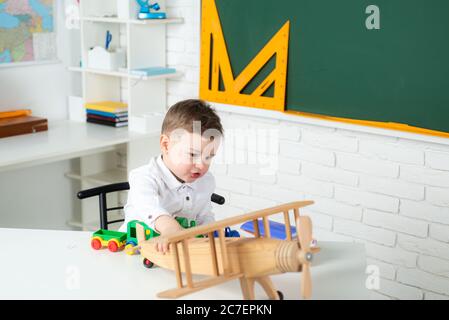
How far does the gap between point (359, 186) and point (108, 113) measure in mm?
1328

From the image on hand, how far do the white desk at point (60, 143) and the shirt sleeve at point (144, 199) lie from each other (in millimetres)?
1063

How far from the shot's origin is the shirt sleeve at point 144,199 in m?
1.73

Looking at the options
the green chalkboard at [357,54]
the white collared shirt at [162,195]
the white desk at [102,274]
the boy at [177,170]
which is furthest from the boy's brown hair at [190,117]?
the green chalkboard at [357,54]

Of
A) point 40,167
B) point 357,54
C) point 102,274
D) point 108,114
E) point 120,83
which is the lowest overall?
point 40,167

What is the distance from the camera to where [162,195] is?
6.09ft

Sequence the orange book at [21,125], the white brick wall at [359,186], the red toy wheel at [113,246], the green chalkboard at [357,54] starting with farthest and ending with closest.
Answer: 1. the orange book at [21,125]
2. the white brick wall at [359,186]
3. the green chalkboard at [357,54]
4. the red toy wheel at [113,246]

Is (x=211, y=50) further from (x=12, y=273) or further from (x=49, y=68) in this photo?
(x=12, y=273)

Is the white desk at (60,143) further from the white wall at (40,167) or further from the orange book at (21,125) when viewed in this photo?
the white wall at (40,167)

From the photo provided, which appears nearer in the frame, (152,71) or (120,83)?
(152,71)

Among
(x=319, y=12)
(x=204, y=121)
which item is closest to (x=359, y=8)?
(x=319, y=12)

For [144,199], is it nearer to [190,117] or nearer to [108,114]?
[190,117]

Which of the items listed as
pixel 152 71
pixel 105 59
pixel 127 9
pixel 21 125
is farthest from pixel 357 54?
pixel 21 125

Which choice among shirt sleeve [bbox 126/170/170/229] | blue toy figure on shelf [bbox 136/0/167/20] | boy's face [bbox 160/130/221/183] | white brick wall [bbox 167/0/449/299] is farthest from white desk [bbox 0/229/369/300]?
blue toy figure on shelf [bbox 136/0/167/20]

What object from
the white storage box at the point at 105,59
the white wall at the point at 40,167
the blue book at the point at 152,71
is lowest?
the white wall at the point at 40,167
